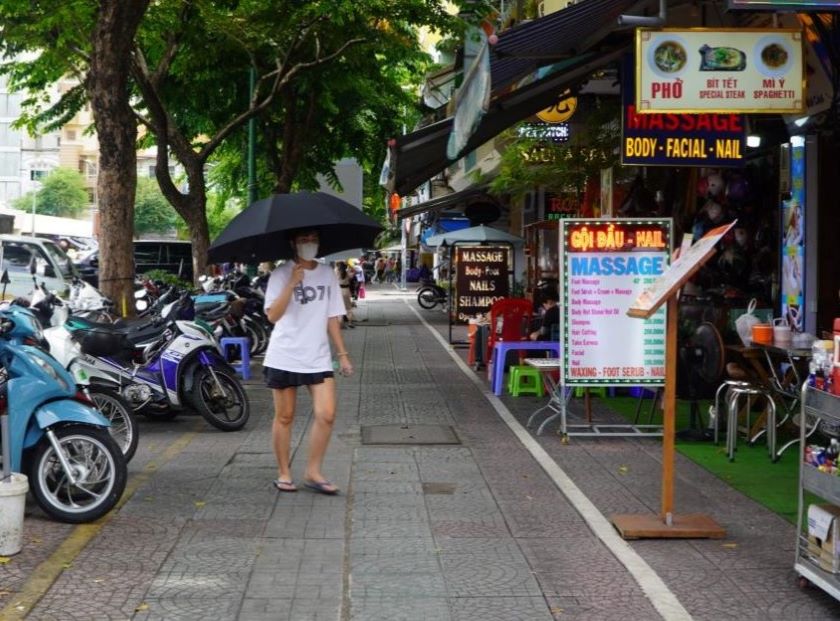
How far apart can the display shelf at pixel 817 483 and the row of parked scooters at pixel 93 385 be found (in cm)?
398

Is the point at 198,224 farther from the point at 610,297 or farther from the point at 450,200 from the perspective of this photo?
the point at 610,297

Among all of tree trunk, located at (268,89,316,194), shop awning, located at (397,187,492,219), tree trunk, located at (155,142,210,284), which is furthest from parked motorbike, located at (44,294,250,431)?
shop awning, located at (397,187,492,219)

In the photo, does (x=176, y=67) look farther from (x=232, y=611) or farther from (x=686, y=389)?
(x=232, y=611)

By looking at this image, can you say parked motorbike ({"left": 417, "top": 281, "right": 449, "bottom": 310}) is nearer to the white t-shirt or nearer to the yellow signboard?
the yellow signboard

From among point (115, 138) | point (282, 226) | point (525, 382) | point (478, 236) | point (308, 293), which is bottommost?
point (525, 382)

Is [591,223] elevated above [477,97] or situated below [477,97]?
below

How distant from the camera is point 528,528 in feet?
22.2

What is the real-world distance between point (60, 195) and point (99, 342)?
78.6 m

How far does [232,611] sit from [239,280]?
1386 cm

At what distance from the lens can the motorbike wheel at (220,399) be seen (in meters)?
10.3

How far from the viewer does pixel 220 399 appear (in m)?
10.4

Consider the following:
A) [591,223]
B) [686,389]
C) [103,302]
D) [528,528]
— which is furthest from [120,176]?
[528,528]

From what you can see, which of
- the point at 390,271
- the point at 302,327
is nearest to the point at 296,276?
the point at 302,327

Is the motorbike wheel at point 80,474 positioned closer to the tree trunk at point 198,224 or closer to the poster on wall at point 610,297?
the poster on wall at point 610,297
